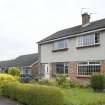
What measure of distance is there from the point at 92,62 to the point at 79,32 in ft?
12.0

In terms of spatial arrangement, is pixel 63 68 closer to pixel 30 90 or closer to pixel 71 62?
pixel 71 62

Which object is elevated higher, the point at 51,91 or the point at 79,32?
the point at 79,32

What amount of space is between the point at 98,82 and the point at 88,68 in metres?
6.42

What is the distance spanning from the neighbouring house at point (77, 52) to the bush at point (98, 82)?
4.07 meters

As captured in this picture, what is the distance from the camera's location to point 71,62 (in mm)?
32344

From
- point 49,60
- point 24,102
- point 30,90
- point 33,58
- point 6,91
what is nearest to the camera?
point 30,90

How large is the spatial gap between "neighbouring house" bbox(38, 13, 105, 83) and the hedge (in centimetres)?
1245

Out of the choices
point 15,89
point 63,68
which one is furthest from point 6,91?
point 63,68

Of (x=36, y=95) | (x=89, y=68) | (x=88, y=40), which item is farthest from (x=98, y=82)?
(x=36, y=95)

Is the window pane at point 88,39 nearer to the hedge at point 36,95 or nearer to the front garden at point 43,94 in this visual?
the front garden at point 43,94

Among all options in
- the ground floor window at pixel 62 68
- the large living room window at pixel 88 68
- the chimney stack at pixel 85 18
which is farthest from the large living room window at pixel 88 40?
the chimney stack at pixel 85 18

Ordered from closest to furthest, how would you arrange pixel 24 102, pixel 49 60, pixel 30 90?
pixel 30 90 < pixel 24 102 < pixel 49 60

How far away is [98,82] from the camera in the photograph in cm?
2352

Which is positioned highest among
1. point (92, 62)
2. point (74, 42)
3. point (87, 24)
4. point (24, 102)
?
point (87, 24)
